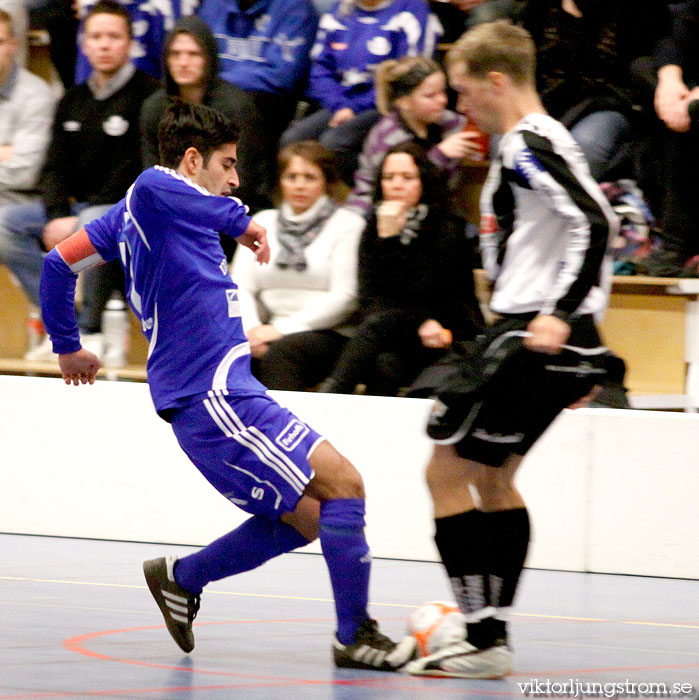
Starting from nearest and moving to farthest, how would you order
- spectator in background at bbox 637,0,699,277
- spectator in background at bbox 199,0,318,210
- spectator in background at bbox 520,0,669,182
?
spectator in background at bbox 637,0,699,277 < spectator in background at bbox 520,0,669,182 < spectator in background at bbox 199,0,318,210

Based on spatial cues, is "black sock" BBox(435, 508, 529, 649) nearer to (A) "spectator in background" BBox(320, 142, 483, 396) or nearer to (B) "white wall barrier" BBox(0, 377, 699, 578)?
(B) "white wall barrier" BBox(0, 377, 699, 578)

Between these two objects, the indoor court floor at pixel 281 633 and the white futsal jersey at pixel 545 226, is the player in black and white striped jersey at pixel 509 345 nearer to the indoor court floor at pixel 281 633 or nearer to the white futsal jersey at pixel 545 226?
the white futsal jersey at pixel 545 226

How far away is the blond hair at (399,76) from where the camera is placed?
21.3 ft

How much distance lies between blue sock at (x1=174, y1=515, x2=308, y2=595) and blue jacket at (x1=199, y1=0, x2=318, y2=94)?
12.7 ft

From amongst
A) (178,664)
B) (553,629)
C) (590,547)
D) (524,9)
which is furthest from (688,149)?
(178,664)

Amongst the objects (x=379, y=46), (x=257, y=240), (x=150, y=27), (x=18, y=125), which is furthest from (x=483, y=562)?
(x=150, y=27)

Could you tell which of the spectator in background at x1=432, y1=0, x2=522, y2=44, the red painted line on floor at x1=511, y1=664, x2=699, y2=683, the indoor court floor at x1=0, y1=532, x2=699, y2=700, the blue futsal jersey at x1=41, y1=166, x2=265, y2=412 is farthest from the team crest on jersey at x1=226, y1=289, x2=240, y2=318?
the spectator in background at x1=432, y1=0, x2=522, y2=44

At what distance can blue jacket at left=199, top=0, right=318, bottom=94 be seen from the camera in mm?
A: 7141

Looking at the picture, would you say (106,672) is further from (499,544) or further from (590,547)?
(590,547)

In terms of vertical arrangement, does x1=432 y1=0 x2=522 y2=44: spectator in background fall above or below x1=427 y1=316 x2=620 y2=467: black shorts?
above

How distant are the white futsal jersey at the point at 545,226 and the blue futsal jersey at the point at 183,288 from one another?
729mm

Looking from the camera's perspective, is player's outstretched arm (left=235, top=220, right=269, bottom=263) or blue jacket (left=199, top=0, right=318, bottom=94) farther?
blue jacket (left=199, top=0, right=318, bottom=94)

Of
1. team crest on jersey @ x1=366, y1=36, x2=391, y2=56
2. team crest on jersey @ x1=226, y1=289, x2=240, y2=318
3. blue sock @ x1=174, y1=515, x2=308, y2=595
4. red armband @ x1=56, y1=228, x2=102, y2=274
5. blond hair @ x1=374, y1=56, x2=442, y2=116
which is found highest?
team crest on jersey @ x1=366, y1=36, x2=391, y2=56

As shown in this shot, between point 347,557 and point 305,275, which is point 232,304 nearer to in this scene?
point 347,557
